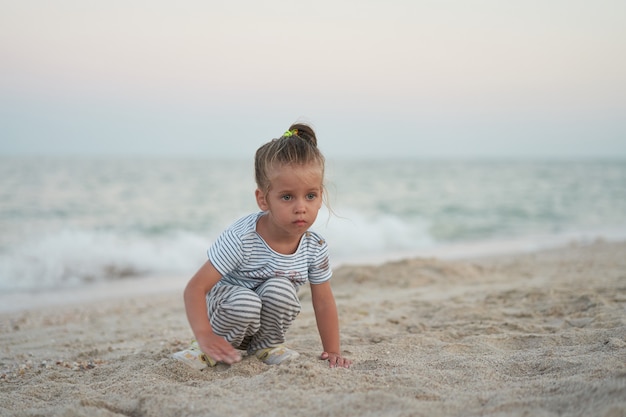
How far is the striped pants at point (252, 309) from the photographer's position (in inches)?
103

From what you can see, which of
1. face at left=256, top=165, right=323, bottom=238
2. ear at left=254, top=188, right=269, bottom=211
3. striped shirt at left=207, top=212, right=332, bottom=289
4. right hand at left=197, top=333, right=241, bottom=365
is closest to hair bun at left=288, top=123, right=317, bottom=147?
face at left=256, top=165, right=323, bottom=238

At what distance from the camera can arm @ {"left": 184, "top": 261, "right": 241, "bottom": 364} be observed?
2.48 meters

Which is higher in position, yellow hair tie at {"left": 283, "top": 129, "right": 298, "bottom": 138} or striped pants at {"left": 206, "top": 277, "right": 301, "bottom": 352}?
yellow hair tie at {"left": 283, "top": 129, "right": 298, "bottom": 138}

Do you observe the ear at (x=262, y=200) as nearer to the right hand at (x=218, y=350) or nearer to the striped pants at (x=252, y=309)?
the striped pants at (x=252, y=309)

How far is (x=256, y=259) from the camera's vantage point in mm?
2697

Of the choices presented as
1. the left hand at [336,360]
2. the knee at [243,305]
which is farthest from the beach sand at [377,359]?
the knee at [243,305]

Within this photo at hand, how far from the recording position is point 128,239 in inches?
404

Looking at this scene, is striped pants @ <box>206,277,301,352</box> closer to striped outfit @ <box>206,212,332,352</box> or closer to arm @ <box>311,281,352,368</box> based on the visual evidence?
striped outfit @ <box>206,212,332,352</box>

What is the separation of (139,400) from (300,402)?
2.07ft

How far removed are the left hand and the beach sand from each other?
5cm

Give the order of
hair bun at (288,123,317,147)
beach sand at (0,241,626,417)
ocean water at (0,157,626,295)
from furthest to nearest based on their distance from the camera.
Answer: ocean water at (0,157,626,295) < hair bun at (288,123,317,147) < beach sand at (0,241,626,417)

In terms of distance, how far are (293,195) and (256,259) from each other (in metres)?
0.39

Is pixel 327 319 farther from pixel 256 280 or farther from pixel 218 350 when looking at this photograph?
pixel 218 350

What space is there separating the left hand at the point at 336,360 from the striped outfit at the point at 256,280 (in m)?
0.25
